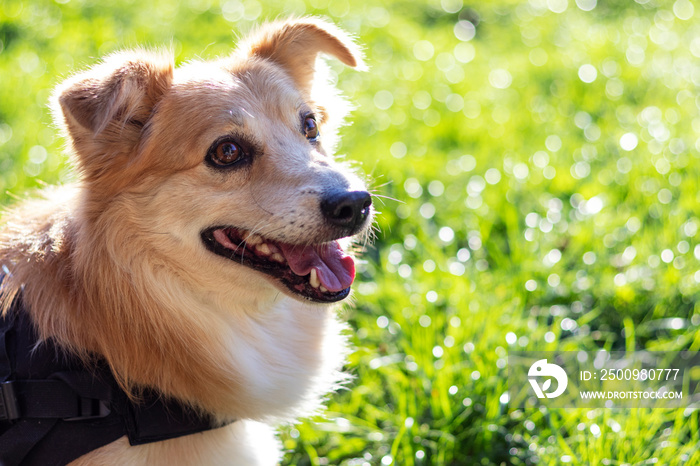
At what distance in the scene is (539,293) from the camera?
12.4 ft

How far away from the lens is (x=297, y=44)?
2982 mm

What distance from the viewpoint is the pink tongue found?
2.44m

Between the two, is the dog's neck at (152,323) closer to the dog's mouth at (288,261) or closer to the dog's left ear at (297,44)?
the dog's mouth at (288,261)

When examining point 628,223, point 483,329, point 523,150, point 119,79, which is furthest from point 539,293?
point 119,79

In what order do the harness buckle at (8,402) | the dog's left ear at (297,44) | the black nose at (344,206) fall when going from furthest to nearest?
the dog's left ear at (297,44) < the black nose at (344,206) < the harness buckle at (8,402)

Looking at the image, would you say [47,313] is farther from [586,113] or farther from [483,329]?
[586,113]

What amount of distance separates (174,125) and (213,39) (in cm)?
468

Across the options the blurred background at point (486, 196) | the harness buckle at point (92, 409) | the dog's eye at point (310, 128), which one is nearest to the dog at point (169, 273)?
the harness buckle at point (92, 409)

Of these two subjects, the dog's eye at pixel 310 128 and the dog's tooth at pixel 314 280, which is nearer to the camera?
the dog's tooth at pixel 314 280

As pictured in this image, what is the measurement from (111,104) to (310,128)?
90 centimetres

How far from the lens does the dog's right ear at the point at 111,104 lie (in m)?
2.23

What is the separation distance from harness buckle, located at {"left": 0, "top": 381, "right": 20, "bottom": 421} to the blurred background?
1.13m

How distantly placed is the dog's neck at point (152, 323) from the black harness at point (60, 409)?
0.18ft

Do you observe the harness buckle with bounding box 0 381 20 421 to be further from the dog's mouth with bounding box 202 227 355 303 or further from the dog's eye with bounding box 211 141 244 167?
the dog's eye with bounding box 211 141 244 167
